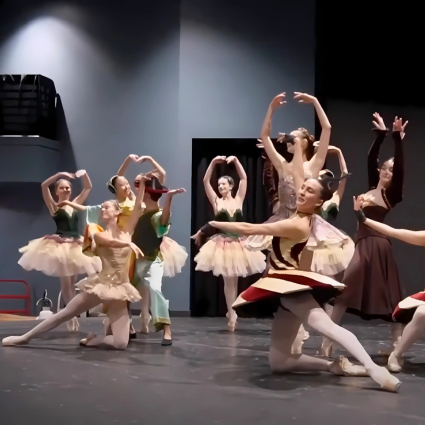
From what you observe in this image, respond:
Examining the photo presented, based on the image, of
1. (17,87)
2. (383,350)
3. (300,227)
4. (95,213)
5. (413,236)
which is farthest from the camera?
(17,87)

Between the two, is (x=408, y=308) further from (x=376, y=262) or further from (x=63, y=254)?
(x=63, y=254)

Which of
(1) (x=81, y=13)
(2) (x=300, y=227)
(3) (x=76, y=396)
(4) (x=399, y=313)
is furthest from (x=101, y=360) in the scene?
(1) (x=81, y=13)

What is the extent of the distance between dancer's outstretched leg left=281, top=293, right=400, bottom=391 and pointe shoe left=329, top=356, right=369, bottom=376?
26cm

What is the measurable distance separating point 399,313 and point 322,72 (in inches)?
176

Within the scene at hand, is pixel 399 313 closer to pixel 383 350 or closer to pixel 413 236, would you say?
pixel 413 236

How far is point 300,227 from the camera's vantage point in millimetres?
3373

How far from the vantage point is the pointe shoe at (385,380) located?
10.0ft

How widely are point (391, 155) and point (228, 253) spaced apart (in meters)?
2.63

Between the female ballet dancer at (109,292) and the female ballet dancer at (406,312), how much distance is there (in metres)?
1.71

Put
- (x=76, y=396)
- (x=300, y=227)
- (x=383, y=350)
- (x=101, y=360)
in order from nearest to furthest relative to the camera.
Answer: (x=76, y=396)
(x=300, y=227)
(x=101, y=360)
(x=383, y=350)

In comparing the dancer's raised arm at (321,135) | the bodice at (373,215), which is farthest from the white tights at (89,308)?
the bodice at (373,215)

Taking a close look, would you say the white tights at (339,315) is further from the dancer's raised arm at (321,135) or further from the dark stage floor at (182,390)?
the dancer's raised arm at (321,135)

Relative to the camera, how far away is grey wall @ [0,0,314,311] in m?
7.37

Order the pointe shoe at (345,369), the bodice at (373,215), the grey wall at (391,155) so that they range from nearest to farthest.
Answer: the pointe shoe at (345,369) → the bodice at (373,215) → the grey wall at (391,155)
